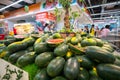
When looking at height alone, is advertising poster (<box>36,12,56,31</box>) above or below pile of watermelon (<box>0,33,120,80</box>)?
above

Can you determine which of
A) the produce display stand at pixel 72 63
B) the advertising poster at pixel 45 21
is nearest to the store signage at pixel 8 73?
the produce display stand at pixel 72 63

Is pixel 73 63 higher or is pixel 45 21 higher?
pixel 45 21

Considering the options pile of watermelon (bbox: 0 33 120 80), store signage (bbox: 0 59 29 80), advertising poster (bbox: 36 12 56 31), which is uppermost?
advertising poster (bbox: 36 12 56 31)

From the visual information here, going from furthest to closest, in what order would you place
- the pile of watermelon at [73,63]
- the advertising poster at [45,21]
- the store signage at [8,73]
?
the advertising poster at [45,21], the store signage at [8,73], the pile of watermelon at [73,63]

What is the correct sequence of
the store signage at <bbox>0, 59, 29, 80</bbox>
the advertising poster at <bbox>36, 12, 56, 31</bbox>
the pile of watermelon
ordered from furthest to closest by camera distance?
the advertising poster at <bbox>36, 12, 56, 31</bbox> < the store signage at <bbox>0, 59, 29, 80</bbox> < the pile of watermelon

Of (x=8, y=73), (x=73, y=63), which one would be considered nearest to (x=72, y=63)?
Answer: (x=73, y=63)

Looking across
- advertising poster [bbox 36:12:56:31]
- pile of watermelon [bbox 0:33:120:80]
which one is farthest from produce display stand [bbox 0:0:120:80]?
advertising poster [bbox 36:12:56:31]

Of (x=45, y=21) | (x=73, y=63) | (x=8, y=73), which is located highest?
(x=45, y=21)

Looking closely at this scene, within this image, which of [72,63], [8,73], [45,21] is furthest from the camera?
[45,21]

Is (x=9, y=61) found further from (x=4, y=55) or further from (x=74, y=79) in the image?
(x=74, y=79)

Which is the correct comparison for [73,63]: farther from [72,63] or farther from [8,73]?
[8,73]

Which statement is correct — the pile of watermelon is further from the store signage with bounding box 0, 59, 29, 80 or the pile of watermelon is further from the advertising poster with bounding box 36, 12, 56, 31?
the advertising poster with bounding box 36, 12, 56, 31

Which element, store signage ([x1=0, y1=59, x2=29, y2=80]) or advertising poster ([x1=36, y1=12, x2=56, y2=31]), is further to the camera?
advertising poster ([x1=36, y1=12, x2=56, y2=31])

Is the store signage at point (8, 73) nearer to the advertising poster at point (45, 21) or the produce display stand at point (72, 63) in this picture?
the produce display stand at point (72, 63)
